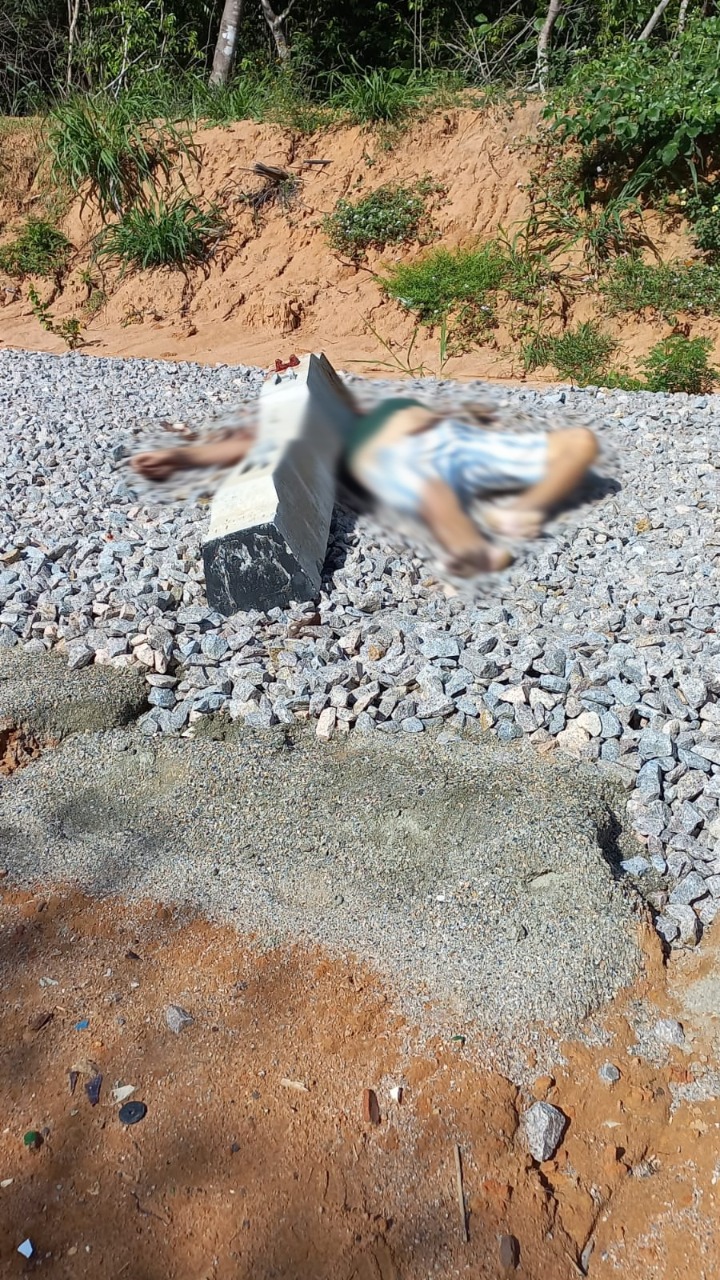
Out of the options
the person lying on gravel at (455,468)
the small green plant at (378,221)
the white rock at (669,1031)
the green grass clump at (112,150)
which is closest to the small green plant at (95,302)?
the green grass clump at (112,150)

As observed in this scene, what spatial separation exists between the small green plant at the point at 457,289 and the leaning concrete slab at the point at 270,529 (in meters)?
3.94

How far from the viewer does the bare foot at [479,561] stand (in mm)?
3555

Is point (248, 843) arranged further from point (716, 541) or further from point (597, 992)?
point (716, 541)

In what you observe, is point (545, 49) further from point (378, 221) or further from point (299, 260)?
point (299, 260)

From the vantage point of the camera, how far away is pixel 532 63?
8492mm

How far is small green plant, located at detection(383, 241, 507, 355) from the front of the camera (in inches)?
285

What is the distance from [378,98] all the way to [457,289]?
2.38 metres

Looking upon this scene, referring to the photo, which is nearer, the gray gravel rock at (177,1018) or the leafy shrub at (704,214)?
the gray gravel rock at (177,1018)

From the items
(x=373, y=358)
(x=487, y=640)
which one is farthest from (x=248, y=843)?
(x=373, y=358)

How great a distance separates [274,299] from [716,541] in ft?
17.8

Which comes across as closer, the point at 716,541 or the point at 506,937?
the point at 506,937

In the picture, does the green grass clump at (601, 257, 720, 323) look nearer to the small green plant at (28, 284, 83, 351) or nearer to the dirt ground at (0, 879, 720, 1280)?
the small green plant at (28, 284, 83, 351)

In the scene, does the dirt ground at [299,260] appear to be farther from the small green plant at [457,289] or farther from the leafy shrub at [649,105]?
the leafy shrub at [649,105]

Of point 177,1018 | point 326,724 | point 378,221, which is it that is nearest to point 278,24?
point 378,221
